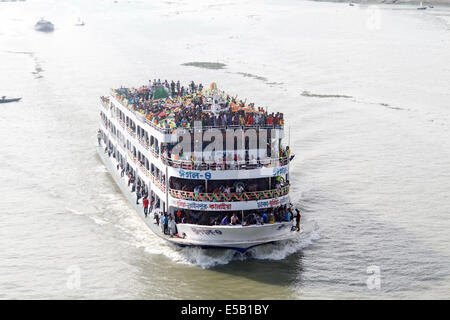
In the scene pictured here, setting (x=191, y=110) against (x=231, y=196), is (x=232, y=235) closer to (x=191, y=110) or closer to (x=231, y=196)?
(x=231, y=196)

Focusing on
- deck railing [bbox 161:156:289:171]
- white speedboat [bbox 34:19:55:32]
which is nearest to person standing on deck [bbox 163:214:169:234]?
deck railing [bbox 161:156:289:171]

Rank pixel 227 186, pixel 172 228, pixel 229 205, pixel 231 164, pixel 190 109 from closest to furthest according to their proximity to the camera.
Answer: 1. pixel 229 205
2. pixel 231 164
3. pixel 227 186
4. pixel 172 228
5. pixel 190 109

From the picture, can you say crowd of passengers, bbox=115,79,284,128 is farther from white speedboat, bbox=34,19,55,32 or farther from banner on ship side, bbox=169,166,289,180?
white speedboat, bbox=34,19,55,32

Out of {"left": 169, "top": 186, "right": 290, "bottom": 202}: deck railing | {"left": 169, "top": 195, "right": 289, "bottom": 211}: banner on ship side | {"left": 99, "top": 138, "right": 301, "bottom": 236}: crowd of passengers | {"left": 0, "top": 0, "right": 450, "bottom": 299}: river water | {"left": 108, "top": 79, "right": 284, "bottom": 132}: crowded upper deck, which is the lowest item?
{"left": 0, "top": 0, "right": 450, "bottom": 299}: river water

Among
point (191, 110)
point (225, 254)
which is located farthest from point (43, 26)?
point (225, 254)

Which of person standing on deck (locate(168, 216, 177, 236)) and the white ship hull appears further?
person standing on deck (locate(168, 216, 177, 236))

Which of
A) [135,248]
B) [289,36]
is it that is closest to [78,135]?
[135,248]
